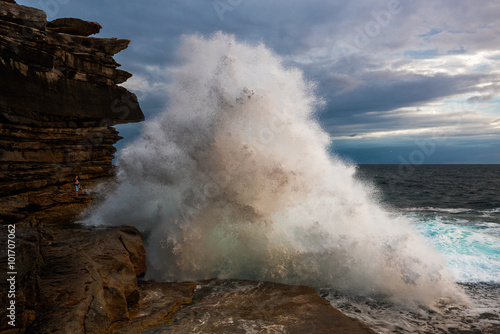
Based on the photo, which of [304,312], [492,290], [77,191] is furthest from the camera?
[77,191]

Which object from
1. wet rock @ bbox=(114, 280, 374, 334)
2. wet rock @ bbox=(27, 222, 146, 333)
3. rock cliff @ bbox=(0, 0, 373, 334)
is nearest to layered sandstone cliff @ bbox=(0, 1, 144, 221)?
rock cliff @ bbox=(0, 0, 373, 334)

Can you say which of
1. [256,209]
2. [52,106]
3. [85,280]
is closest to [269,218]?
[256,209]

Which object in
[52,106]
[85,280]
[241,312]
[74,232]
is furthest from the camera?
[52,106]

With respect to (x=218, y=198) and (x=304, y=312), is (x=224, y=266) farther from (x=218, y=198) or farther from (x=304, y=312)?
(x=304, y=312)

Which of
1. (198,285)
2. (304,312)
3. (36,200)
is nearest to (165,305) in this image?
(198,285)

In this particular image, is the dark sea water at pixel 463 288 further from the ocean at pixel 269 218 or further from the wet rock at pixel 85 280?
the wet rock at pixel 85 280

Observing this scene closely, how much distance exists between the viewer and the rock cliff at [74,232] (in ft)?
13.6

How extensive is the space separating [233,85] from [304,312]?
5939 millimetres

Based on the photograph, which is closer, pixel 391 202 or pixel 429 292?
pixel 429 292

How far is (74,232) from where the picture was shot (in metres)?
6.73

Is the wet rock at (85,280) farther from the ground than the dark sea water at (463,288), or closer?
farther from the ground

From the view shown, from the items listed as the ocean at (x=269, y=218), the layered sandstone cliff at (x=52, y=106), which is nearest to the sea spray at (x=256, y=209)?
the ocean at (x=269, y=218)

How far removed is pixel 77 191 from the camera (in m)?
11.6

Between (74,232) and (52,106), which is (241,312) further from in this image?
(52,106)
